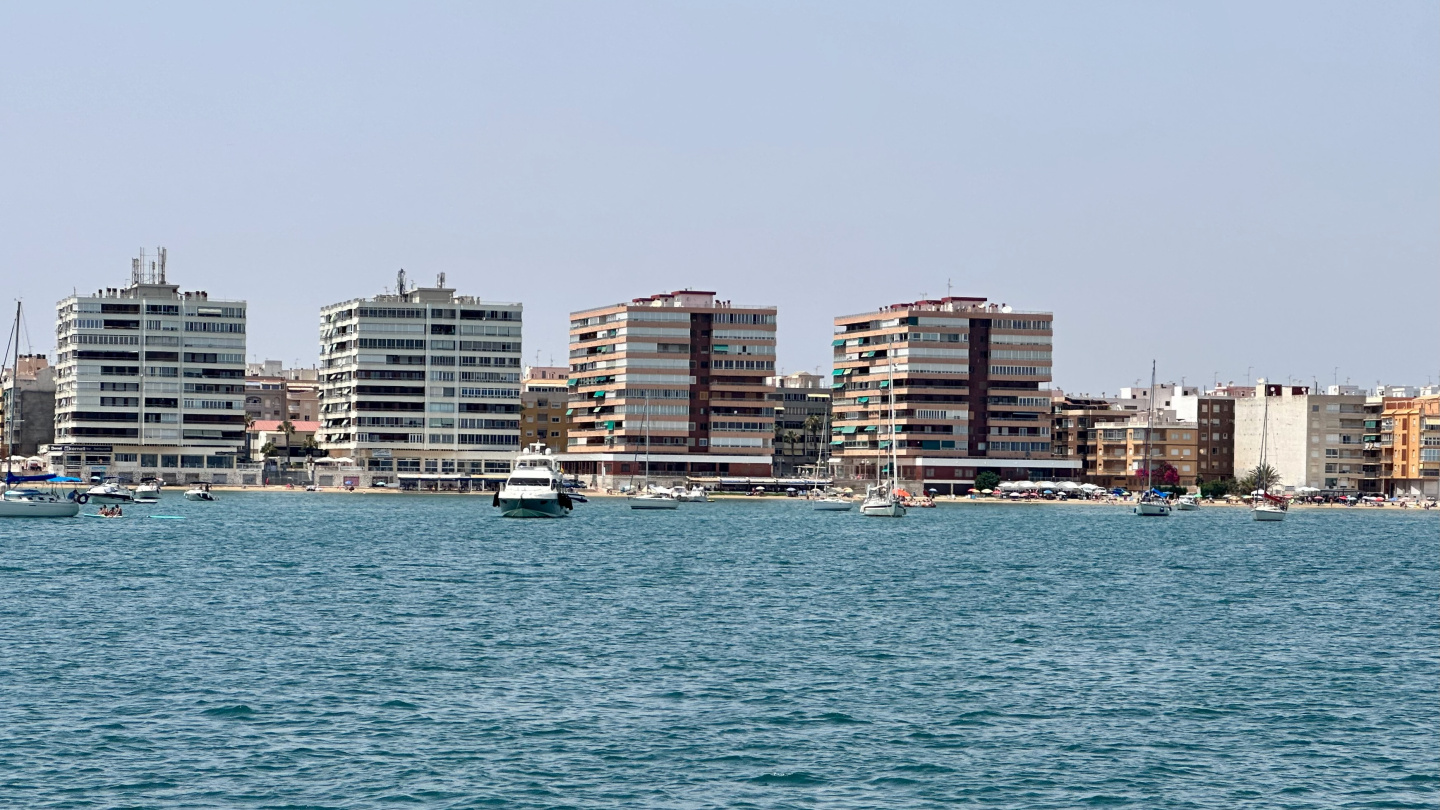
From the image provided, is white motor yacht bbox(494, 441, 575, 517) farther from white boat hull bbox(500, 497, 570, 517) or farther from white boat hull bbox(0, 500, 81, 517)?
white boat hull bbox(0, 500, 81, 517)

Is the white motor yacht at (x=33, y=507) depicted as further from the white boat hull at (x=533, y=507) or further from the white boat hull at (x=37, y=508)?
the white boat hull at (x=533, y=507)

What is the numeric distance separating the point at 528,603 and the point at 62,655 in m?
23.7

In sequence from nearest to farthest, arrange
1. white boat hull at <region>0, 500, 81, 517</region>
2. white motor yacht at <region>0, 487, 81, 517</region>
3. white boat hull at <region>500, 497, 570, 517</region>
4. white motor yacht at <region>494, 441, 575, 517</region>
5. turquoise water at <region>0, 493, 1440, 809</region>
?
turquoise water at <region>0, 493, 1440, 809</region>, white boat hull at <region>0, 500, 81, 517</region>, white motor yacht at <region>0, 487, 81, 517</region>, white boat hull at <region>500, 497, 570, 517</region>, white motor yacht at <region>494, 441, 575, 517</region>

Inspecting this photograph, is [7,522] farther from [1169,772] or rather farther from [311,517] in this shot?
[1169,772]

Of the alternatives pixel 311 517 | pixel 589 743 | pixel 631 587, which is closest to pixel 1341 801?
pixel 589 743

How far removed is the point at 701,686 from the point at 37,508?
4350 inches

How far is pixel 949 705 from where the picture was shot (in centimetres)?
4959

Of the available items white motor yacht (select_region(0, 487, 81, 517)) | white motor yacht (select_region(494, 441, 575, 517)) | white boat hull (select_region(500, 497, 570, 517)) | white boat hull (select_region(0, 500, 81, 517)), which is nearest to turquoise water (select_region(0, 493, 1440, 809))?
white boat hull (select_region(0, 500, 81, 517))

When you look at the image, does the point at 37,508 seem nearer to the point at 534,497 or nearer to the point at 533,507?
the point at 534,497

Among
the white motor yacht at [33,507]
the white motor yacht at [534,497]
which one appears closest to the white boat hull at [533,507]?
the white motor yacht at [534,497]

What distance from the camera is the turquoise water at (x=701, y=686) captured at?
129 feet

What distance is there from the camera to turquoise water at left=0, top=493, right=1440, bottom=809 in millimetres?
39438

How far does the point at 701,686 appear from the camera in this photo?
171 ft

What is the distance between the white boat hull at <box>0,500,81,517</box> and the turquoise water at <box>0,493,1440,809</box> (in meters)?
46.2
